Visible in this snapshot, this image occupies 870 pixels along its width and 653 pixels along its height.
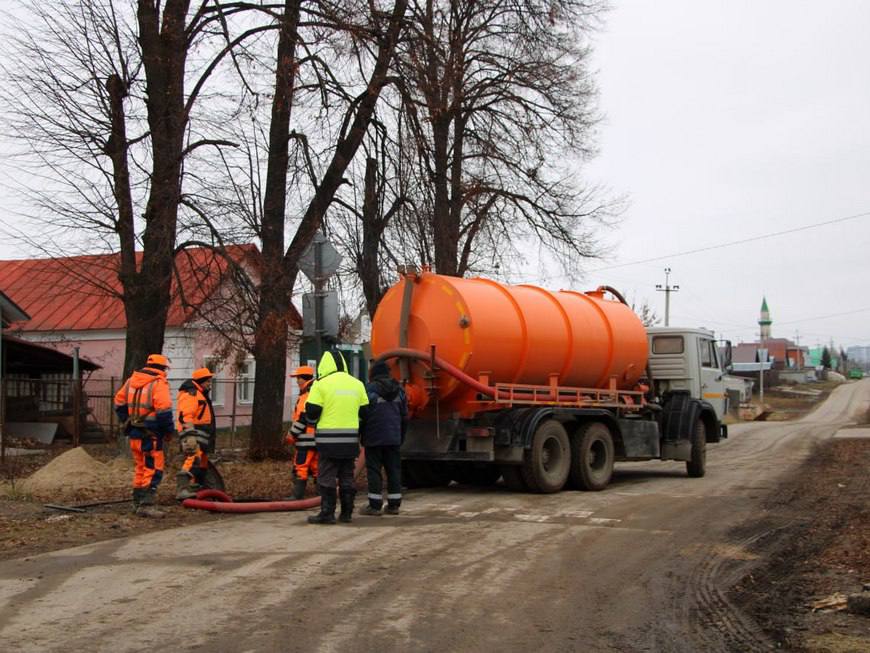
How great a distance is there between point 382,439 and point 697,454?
7481 millimetres

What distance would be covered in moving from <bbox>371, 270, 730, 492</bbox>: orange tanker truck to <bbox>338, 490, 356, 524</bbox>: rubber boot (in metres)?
2.69

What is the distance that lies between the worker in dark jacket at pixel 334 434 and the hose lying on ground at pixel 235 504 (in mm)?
423

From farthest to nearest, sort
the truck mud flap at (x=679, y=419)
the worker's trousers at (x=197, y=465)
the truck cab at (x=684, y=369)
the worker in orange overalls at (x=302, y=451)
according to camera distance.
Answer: the truck cab at (x=684, y=369) < the truck mud flap at (x=679, y=419) < the worker in orange overalls at (x=302, y=451) < the worker's trousers at (x=197, y=465)

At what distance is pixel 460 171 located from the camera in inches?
862

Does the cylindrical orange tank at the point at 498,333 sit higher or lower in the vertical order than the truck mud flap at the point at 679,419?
higher

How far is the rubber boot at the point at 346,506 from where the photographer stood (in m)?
10.2

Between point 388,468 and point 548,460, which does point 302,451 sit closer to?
point 388,468

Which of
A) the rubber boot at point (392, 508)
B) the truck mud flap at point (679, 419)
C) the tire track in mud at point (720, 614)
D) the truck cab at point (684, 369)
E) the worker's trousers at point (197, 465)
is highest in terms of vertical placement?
the truck cab at point (684, 369)

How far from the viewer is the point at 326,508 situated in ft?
32.9

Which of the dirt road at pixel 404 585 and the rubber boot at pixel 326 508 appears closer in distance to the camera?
the dirt road at pixel 404 585


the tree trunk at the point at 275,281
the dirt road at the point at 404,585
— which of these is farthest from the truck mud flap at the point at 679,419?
the tree trunk at the point at 275,281

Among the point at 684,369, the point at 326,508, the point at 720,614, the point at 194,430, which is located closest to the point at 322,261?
the point at 194,430

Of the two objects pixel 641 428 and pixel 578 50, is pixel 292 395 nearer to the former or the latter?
pixel 578 50

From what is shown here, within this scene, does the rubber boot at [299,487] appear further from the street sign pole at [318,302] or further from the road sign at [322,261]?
the road sign at [322,261]
